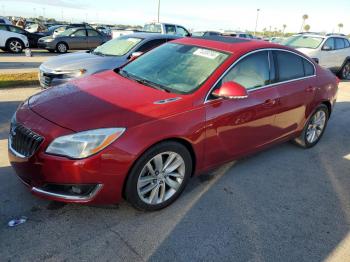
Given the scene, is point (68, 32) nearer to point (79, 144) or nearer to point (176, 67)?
point (176, 67)

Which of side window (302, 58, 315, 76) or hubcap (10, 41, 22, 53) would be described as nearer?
side window (302, 58, 315, 76)

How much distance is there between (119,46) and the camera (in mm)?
7809

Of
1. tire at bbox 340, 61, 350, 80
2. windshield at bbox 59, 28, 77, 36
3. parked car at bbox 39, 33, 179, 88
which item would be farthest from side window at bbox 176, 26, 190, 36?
parked car at bbox 39, 33, 179, 88

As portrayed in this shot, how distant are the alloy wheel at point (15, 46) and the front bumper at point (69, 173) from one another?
15464 millimetres

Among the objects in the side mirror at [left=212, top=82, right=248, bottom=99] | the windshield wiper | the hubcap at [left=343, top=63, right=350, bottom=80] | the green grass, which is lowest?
the hubcap at [left=343, top=63, right=350, bottom=80]

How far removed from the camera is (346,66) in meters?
13.7

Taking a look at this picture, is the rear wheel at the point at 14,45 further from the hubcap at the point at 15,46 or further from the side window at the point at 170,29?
the side window at the point at 170,29

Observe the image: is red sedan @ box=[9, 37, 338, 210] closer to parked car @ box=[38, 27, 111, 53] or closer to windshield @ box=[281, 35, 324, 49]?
windshield @ box=[281, 35, 324, 49]

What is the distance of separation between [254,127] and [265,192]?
0.78m

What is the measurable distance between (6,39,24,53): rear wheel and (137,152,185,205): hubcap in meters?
15.9

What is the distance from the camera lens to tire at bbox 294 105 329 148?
5129mm

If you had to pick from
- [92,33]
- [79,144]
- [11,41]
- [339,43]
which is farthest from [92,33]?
[79,144]

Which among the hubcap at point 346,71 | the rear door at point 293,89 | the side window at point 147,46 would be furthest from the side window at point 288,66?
the hubcap at point 346,71

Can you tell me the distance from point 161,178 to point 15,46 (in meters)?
16.0
